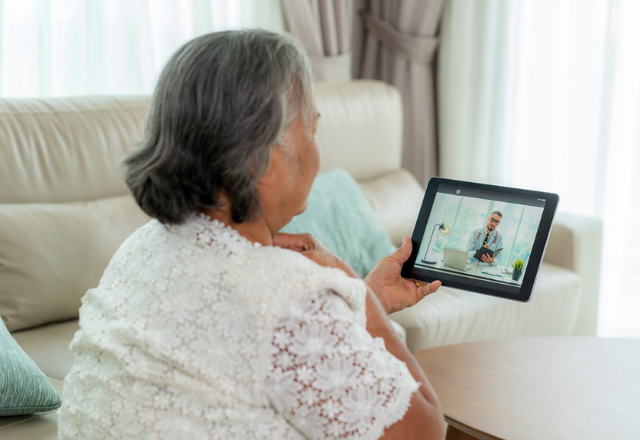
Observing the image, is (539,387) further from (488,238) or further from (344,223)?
(344,223)

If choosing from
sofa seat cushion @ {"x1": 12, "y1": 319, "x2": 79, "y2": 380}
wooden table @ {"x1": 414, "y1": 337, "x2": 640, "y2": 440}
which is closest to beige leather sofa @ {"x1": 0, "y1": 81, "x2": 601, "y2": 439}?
sofa seat cushion @ {"x1": 12, "y1": 319, "x2": 79, "y2": 380}

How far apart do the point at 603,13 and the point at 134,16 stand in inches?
70.3

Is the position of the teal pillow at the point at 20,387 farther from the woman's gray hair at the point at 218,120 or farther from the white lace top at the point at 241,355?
the woman's gray hair at the point at 218,120

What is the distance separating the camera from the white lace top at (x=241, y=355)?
0.66 meters

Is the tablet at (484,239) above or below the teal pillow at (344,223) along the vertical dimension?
above

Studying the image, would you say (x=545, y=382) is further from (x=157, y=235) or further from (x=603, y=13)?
(x=603, y=13)

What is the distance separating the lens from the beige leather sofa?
4.94 ft

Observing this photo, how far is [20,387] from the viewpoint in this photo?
1.07 metres

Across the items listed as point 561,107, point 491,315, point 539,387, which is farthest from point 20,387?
point 561,107

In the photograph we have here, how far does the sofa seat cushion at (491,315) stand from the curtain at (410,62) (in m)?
1.00

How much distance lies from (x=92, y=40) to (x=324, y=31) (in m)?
0.99

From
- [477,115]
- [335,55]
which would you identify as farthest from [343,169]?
[477,115]

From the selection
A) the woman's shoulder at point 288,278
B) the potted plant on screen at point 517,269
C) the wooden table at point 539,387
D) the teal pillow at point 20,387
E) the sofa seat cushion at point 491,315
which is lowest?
the sofa seat cushion at point 491,315

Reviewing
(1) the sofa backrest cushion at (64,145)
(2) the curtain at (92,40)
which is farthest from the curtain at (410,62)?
(1) the sofa backrest cushion at (64,145)
